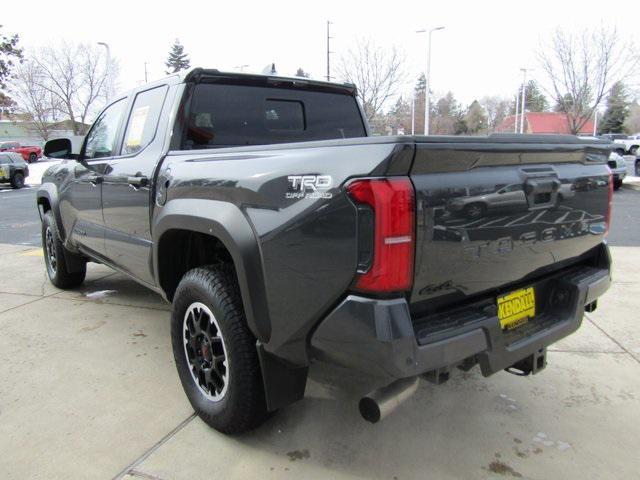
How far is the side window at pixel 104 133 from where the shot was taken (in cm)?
414

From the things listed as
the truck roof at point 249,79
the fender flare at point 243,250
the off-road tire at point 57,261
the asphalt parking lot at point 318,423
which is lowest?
the asphalt parking lot at point 318,423

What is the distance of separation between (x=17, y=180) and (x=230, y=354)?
23015 mm

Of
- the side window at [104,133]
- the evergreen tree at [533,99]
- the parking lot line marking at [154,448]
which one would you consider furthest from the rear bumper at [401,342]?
the evergreen tree at [533,99]

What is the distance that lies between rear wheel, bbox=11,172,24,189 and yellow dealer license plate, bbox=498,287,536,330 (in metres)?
Result: 23.5

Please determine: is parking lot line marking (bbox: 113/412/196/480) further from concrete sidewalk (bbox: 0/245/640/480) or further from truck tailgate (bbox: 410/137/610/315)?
truck tailgate (bbox: 410/137/610/315)

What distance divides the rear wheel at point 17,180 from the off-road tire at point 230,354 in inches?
876

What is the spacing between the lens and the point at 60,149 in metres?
4.56

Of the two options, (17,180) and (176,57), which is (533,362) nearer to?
(17,180)

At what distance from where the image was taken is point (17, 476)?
2.45 metres

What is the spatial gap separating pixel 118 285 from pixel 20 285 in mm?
1125

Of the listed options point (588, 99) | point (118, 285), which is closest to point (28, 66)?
point (588, 99)

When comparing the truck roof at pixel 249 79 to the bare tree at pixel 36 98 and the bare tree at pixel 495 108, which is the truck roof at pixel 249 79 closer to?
the bare tree at pixel 36 98

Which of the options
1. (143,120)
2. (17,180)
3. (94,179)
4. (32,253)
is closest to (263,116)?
(143,120)

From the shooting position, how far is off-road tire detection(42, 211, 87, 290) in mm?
5309
